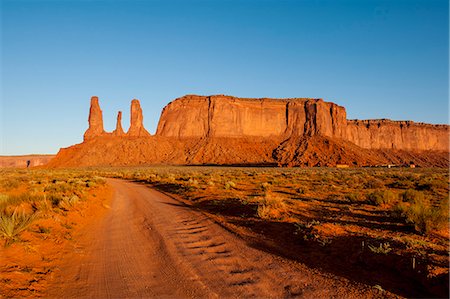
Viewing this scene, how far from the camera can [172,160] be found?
89.0 meters

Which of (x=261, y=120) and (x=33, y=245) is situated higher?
(x=261, y=120)

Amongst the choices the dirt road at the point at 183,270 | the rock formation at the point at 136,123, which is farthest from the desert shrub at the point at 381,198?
the rock formation at the point at 136,123

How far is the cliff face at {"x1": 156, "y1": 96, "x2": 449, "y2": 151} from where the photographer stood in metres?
109

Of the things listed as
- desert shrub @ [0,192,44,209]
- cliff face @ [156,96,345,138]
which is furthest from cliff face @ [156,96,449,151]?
desert shrub @ [0,192,44,209]

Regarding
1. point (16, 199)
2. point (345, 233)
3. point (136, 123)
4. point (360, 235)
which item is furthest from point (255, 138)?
point (360, 235)

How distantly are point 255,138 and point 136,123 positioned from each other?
1784 inches

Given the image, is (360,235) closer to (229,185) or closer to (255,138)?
(229,185)

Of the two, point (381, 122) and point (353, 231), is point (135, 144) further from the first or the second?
point (381, 122)

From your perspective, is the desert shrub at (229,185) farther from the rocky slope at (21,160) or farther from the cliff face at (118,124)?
the rocky slope at (21,160)

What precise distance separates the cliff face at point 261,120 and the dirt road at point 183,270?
99524 millimetres

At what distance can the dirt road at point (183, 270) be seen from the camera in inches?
168

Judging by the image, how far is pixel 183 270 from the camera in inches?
201

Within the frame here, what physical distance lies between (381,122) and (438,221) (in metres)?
137

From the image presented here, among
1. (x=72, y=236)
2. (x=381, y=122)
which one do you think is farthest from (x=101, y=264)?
(x=381, y=122)
